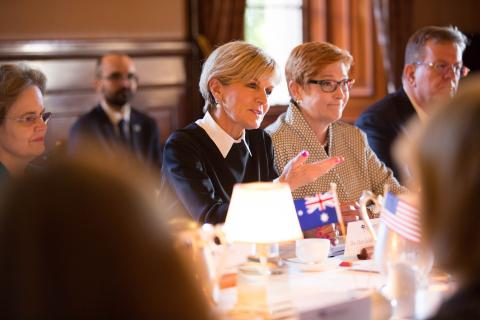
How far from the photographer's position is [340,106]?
3621 mm

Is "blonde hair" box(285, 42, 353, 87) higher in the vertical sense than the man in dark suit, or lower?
higher

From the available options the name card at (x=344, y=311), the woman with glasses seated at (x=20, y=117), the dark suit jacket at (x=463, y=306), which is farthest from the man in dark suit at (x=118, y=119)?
the dark suit jacket at (x=463, y=306)

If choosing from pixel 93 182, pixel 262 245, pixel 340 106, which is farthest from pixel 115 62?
pixel 93 182

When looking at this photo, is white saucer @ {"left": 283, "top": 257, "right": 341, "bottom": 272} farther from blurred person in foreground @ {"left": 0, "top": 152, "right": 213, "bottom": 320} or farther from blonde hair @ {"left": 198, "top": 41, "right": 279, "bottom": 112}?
blurred person in foreground @ {"left": 0, "top": 152, "right": 213, "bottom": 320}

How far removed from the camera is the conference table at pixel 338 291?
1.88 m

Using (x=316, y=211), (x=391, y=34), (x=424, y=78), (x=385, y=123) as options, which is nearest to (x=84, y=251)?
(x=316, y=211)

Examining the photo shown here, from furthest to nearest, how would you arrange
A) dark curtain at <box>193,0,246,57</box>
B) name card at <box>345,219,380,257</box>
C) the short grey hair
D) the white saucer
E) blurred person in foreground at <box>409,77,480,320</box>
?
dark curtain at <box>193,0,246,57</box>, the short grey hair, name card at <box>345,219,380,257</box>, the white saucer, blurred person in foreground at <box>409,77,480,320</box>

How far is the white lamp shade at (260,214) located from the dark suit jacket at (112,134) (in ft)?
10.5

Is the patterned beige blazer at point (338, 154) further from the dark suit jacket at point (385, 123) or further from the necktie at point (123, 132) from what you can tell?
the necktie at point (123, 132)

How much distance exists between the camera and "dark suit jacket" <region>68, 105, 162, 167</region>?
5.48 m

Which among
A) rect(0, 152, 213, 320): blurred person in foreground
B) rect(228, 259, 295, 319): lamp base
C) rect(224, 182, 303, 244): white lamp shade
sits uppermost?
rect(0, 152, 213, 320): blurred person in foreground

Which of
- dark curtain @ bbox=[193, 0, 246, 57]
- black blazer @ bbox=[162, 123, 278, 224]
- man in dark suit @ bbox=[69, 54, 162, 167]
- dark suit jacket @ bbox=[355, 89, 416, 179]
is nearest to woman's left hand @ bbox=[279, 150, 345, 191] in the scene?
black blazer @ bbox=[162, 123, 278, 224]

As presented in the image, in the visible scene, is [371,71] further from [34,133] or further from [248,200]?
[248,200]

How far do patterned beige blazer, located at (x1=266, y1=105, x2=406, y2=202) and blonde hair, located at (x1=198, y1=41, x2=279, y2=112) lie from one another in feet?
1.28
